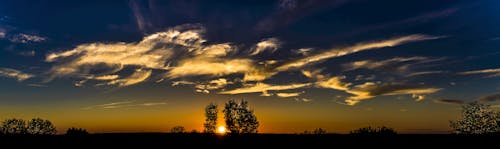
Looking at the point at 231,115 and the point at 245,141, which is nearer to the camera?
the point at 245,141

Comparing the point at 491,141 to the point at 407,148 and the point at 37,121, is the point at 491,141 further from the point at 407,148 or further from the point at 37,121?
the point at 37,121

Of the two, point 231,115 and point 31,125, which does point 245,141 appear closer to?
point 231,115

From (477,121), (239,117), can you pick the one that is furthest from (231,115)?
(477,121)

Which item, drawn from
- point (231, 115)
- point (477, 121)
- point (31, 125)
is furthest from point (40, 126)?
point (477, 121)

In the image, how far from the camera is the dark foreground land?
12891 mm

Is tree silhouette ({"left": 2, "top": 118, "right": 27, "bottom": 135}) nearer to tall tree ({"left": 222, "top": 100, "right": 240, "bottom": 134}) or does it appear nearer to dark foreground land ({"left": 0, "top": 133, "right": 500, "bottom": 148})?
tall tree ({"left": 222, "top": 100, "right": 240, "bottom": 134})

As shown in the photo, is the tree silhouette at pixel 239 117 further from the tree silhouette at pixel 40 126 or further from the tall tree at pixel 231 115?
the tree silhouette at pixel 40 126

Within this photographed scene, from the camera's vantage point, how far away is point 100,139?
13.6 metres

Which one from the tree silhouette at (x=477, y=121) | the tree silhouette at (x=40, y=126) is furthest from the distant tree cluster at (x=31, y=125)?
the tree silhouette at (x=477, y=121)

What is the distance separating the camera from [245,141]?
14.1 metres

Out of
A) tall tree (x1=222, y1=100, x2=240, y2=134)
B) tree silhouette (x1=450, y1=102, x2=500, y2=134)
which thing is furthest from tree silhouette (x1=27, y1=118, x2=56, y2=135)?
tree silhouette (x1=450, y1=102, x2=500, y2=134)

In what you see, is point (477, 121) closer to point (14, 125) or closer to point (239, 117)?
point (239, 117)

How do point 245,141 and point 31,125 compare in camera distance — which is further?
point 31,125

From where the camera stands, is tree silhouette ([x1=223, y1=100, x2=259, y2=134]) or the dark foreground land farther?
tree silhouette ([x1=223, y1=100, x2=259, y2=134])
